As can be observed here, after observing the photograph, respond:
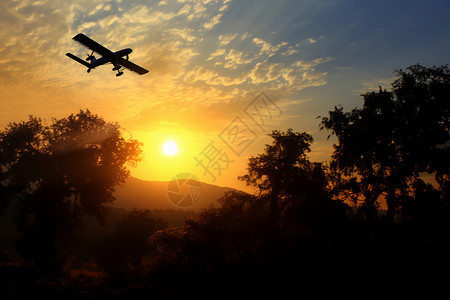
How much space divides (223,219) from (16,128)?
87.5 ft

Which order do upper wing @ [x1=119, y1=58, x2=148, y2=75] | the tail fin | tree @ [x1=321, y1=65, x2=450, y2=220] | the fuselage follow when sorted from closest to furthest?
tree @ [x1=321, y1=65, x2=450, y2=220], the fuselage, upper wing @ [x1=119, y1=58, x2=148, y2=75], the tail fin

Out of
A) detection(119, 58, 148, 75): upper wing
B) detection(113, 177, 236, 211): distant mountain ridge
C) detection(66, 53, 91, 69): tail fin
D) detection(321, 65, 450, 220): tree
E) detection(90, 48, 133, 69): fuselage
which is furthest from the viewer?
detection(113, 177, 236, 211): distant mountain ridge

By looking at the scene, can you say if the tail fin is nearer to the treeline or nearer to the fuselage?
the fuselage

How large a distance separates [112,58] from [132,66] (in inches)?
106

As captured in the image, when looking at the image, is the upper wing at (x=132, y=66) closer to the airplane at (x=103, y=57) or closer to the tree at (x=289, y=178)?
the airplane at (x=103, y=57)

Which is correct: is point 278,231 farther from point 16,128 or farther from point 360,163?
point 16,128

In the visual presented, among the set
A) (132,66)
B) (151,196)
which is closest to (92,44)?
(132,66)

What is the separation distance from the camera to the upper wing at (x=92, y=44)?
2424 centimetres

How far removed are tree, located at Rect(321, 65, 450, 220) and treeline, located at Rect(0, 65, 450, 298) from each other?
3.5 inches

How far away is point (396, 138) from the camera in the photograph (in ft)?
74.6

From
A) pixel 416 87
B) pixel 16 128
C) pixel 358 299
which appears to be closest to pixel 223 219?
pixel 358 299

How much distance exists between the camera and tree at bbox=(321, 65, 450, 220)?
69.5 feet

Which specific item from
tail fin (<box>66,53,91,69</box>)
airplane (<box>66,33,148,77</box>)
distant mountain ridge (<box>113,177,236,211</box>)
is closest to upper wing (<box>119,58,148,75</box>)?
airplane (<box>66,33,148,77</box>)

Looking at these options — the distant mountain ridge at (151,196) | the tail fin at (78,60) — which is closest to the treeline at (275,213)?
the tail fin at (78,60)
